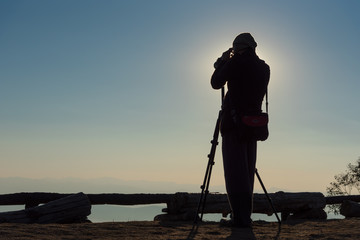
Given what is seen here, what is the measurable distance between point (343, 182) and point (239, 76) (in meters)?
31.4

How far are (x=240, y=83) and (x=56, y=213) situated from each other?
3972 millimetres

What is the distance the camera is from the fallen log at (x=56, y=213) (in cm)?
810

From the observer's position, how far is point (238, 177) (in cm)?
707

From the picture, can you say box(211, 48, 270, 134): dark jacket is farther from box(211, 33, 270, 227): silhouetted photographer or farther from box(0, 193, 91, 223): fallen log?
box(0, 193, 91, 223): fallen log

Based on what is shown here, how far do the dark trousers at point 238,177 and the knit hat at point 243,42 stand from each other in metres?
1.30

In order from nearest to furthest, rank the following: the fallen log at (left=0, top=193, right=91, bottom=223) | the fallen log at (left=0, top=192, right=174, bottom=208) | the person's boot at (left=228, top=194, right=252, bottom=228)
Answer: the person's boot at (left=228, top=194, right=252, bottom=228)
the fallen log at (left=0, top=193, right=91, bottom=223)
the fallen log at (left=0, top=192, right=174, bottom=208)

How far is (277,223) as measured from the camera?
8.38 metres

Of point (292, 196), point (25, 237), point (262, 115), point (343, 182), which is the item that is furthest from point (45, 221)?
point (343, 182)

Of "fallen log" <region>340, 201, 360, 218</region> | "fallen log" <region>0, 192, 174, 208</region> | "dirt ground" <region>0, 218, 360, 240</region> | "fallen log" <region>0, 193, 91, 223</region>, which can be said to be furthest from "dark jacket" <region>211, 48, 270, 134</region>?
"fallen log" <region>340, 201, 360, 218</region>

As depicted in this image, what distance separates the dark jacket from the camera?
705 centimetres

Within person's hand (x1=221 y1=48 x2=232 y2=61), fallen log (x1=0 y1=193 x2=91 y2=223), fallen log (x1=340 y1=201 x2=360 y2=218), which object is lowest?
fallen log (x1=0 y1=193 x2=91 y2=223)

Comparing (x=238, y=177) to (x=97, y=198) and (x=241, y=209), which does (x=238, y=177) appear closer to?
(x=241, y=209)

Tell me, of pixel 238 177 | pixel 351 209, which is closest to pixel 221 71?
pixel 238 177

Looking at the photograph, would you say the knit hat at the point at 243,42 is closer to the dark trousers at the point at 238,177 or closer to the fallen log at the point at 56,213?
the dark trousers at the point at 238,177
